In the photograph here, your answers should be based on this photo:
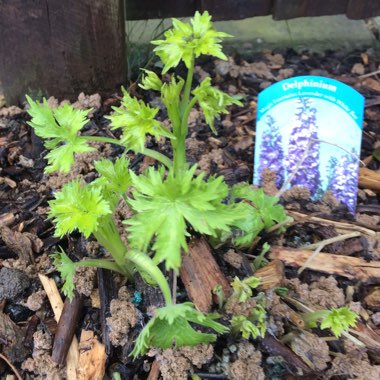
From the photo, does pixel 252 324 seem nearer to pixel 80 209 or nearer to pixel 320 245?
pixel 320 245

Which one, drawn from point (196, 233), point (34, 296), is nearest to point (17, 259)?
point (34, 296)

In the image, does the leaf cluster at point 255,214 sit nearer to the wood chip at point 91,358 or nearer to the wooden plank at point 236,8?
the wood chip at point 91,358

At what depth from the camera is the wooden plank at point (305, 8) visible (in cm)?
215

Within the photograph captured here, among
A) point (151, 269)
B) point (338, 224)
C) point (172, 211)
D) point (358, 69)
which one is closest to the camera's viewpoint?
point (172, 211)

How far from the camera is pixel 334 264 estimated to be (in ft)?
4.97

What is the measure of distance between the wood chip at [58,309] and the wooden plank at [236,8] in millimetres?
1297

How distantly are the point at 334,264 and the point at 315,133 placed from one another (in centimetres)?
42

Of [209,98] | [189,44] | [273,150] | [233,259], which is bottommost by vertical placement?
[233,259]

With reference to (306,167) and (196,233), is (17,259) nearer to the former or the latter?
(196,233)

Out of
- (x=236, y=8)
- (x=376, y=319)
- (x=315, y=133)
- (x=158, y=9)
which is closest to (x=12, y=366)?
(x=376, y=319)

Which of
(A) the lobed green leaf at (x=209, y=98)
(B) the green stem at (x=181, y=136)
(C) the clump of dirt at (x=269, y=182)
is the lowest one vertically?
(C) the clump of dirt at (x=269, y=182)

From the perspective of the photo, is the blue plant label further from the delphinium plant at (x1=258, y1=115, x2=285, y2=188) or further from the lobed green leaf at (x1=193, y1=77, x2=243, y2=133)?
the lobed green leaf at (x1=193, y1=77, x2=243, y2=133)

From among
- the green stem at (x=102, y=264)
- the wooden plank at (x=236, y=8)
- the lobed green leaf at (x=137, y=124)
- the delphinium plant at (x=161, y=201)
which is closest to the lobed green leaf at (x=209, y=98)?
the delphinium plant at (x=161, y=201)

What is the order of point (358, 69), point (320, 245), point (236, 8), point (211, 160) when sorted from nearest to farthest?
point (320, 245)
point (211, 160)
point (236, 8)
point (358, 69)
